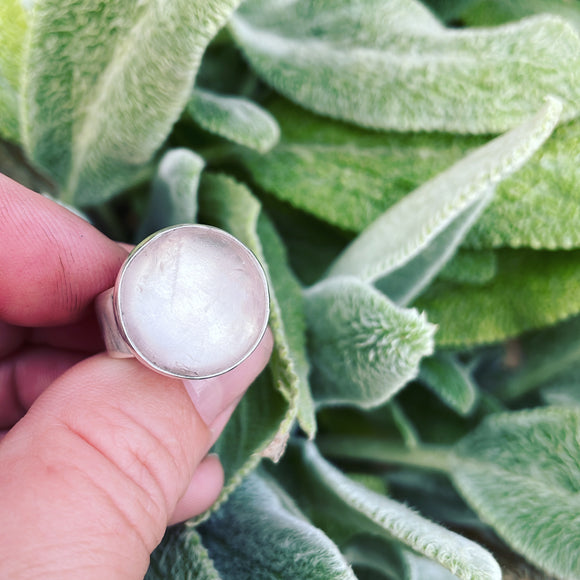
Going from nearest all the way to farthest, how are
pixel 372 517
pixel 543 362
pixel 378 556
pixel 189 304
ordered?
pixel 189 304 < pixel 372 517 < pixel 378 556 < pixel 543 362

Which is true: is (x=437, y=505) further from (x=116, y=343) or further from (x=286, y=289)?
(x=116, y=343)

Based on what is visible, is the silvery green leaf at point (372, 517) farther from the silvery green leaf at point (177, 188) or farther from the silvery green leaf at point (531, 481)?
the silvery green leaf at point (177, 188)

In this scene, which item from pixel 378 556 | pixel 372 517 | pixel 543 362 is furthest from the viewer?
pixel 543 362

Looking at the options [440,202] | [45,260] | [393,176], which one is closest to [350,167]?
[393,176]

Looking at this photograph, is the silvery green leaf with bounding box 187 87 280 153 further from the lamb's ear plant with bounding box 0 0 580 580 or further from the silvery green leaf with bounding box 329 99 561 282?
the silvery green leaf with bounding box 329 99 561 282

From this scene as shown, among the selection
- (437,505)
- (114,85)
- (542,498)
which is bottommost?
(437,505)

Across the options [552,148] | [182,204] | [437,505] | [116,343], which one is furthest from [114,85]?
[437,505]

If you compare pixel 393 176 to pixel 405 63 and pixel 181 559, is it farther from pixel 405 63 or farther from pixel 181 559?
pixel 181 559

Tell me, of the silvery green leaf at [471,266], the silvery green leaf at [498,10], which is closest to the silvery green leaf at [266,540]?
the silvery green leaf at [471,266]
